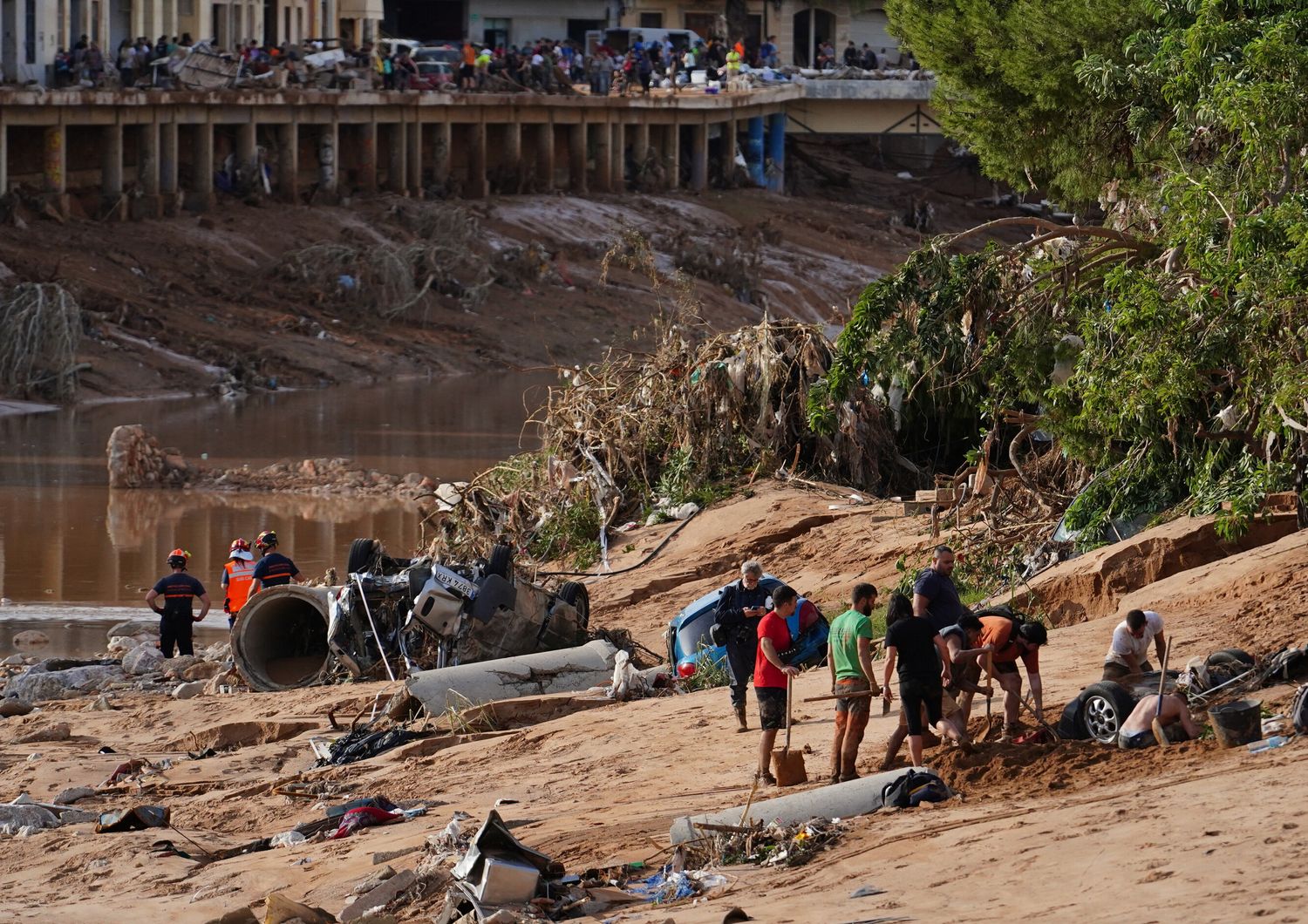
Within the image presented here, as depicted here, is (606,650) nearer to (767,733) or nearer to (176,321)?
(767,733)

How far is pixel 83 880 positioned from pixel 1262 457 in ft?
28.6

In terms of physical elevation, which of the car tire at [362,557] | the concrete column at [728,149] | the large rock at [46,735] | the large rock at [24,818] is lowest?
the large rock at [46,735]

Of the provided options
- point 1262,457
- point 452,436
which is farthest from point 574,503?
point 452,436

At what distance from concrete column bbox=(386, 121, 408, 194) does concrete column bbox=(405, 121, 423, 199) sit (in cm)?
8

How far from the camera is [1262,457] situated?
15.7 meters

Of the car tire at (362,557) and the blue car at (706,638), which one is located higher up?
the car tire at (362,557)

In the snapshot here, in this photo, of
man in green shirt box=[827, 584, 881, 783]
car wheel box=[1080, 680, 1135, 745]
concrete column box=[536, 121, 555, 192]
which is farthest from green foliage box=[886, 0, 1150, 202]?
concrete column box=[536, 121, 555, 192]

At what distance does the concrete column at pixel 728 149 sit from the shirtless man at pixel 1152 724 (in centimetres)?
5069

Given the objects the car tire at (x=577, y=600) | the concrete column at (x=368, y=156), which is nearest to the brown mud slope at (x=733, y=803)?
the car tire at (x=577, y=600)

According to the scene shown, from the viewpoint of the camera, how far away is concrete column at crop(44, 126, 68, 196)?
4253cm

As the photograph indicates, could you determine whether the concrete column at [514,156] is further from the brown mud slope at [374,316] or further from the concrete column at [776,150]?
the concrete column at [776,150]

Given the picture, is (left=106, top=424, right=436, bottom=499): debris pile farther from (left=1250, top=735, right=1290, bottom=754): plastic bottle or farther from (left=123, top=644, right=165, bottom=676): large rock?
(left=1250, top=735, right=1290, bottom=754): plastic bottle

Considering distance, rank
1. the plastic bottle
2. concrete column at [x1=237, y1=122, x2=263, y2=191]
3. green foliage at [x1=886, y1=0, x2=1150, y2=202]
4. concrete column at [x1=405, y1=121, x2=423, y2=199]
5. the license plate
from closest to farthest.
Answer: the plastic bottle, the license plate, green foliage at [x1=886, y1=0, x2=1150, y2=202], concrete column at [x1=237, y1=122, x2=263, y2=191], concrete column at [x1=405, y1=121, x2=423, y2=199]

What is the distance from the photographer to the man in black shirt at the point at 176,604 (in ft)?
60.6
